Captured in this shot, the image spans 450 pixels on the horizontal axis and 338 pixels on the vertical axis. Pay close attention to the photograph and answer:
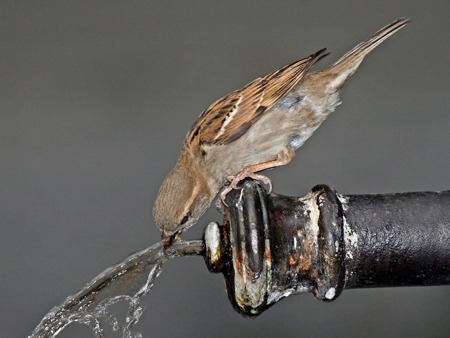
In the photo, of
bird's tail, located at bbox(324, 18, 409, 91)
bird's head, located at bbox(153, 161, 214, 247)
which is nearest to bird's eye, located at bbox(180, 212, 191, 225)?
bird's head, located at bbox(153, 161, 214, 247)

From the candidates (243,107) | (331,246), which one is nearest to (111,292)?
(331,246)

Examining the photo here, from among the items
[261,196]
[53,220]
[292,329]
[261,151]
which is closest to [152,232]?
[53,220]

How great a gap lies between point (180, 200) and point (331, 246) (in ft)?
2.23

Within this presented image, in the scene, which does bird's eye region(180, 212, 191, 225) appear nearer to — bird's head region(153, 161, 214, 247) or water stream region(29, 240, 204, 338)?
bird's head region(153, 161, 214, 247)

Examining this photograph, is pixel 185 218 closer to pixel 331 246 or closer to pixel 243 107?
pixel 243 107

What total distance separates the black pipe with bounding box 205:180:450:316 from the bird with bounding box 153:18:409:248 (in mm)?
683

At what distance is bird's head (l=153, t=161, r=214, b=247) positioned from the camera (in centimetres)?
158

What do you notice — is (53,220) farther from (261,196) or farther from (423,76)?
(261,196)

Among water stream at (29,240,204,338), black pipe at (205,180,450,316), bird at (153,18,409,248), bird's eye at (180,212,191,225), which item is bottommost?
black pipe at (205,180,450,316)

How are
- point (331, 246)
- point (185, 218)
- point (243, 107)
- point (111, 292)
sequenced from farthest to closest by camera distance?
1. point (243, 107)
2. point (185, 218)
3. point (111, 292)
4. point (331, 246)

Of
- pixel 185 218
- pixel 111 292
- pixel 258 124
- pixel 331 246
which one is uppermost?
pixel 258 124

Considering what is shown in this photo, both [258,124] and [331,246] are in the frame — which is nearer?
[331,246]

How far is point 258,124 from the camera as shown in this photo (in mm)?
1875

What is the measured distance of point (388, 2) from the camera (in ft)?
9.45
